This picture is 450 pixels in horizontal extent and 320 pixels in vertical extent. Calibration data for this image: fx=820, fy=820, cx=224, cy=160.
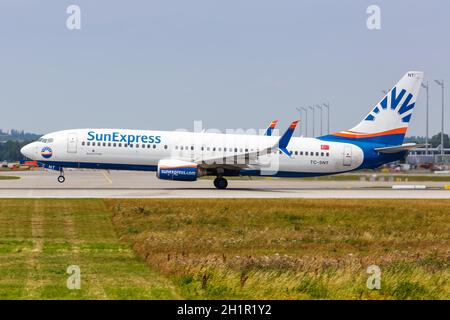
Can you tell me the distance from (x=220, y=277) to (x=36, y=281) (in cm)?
463

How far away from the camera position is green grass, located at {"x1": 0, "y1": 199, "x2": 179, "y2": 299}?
19.1 m

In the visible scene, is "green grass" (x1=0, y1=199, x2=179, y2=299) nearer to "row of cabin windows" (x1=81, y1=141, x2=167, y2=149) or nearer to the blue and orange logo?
"row of cabin windows" (x1=81, y1=141, x2=167, y2=149)

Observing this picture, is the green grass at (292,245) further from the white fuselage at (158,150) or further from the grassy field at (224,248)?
the white fuselage at (158,150)

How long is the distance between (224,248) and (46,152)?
3274 cm

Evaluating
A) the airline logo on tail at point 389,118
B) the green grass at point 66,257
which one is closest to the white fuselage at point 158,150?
the airline logo on tail at point 389,118

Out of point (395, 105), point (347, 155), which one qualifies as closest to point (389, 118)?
point (395, 105)

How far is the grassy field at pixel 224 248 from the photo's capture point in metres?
19.8

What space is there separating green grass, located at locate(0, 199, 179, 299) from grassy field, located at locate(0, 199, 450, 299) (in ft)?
0.11

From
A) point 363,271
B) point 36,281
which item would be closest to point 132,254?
point 36,281

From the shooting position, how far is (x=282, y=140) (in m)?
55.9

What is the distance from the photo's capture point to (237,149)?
58.3 metres

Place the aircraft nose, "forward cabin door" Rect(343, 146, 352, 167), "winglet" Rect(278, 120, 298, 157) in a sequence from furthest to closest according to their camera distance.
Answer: "forward cabin door" Rect(343, 146, 352, 167) < the aircraft nose < "winglet" Rect(278, 120, 298, 157)

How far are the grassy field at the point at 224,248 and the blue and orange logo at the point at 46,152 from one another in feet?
48.0

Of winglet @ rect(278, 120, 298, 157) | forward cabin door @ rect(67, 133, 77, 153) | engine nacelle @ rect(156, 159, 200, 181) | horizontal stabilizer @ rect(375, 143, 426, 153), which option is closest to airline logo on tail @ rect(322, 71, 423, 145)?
horizontal stabilizer @ rect(375, 143, 426, 153)
